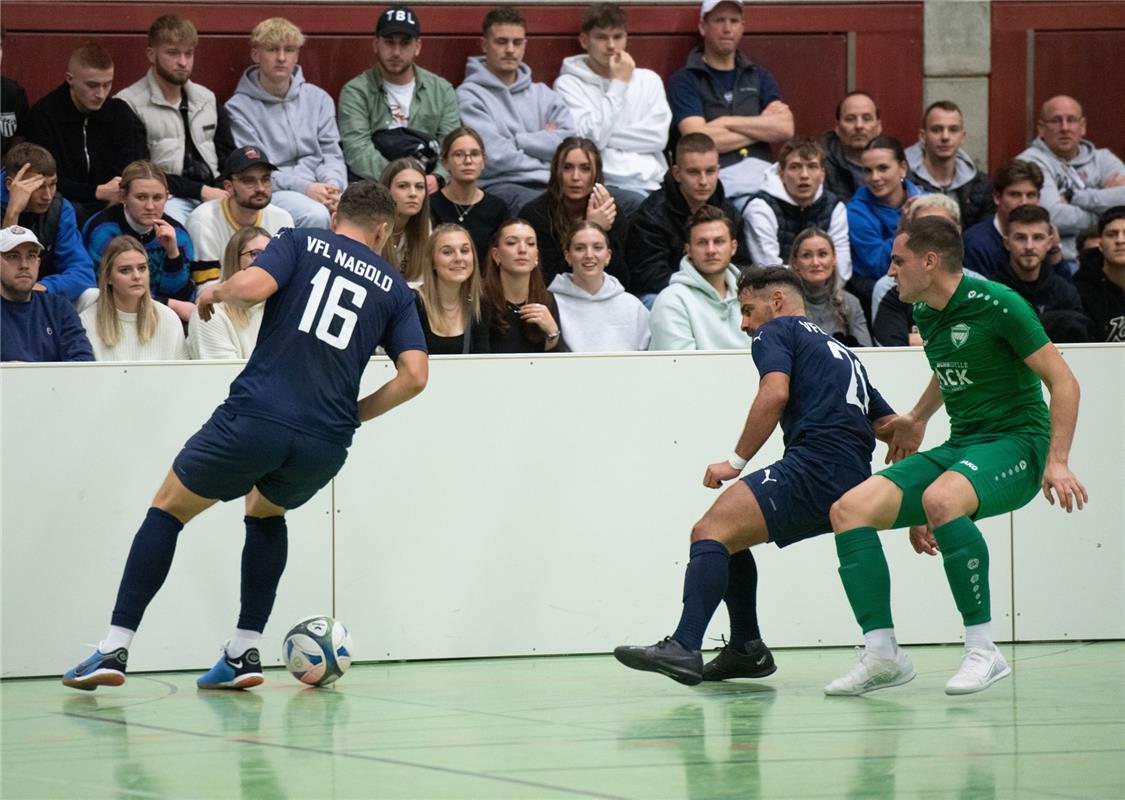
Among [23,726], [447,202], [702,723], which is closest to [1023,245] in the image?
[447,202]

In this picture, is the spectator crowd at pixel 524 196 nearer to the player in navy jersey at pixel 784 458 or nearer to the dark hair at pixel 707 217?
the dark hair at pixel 707 217

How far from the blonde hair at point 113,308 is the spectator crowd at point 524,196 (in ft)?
0.04

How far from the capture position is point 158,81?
9922 mm

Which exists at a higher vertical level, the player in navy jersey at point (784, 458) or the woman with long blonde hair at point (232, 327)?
the woman with long blonde hair at point (232, 327)

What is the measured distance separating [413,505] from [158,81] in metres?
3.84

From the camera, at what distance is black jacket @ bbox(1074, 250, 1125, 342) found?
9.72m

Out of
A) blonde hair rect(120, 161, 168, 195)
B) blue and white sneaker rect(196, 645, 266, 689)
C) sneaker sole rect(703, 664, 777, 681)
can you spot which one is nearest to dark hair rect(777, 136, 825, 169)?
blonde hair rect(120, 161, 168, 195)

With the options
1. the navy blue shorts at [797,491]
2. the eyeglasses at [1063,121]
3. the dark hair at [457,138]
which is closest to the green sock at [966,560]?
the navy blue shorts at [797,491]

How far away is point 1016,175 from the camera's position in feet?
34.1

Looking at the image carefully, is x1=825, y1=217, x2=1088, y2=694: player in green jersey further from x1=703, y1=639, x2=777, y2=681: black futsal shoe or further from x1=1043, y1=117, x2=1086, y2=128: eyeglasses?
x1=1043, y1=117, x2=1086, y2=128: eyeglasses

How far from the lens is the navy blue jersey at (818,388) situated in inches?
257

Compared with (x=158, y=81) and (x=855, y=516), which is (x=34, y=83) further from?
(x=855, y=516)

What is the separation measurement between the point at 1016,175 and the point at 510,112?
339 cm

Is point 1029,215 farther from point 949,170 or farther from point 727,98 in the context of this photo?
point 727,98
